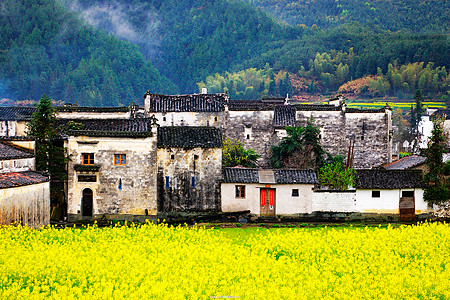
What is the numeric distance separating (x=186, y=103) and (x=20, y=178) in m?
24.8

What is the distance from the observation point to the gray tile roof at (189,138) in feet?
129

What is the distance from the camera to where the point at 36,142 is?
3825cm

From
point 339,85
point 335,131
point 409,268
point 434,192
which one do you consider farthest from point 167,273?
point 339,85

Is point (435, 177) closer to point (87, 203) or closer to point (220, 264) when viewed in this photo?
point (220, 264)

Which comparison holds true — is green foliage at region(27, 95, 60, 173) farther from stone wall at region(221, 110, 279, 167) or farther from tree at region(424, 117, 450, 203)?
tree at region(424, 117, 450, 203)

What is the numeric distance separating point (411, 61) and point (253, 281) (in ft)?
431

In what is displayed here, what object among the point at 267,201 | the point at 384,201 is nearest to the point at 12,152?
the point at 267,201

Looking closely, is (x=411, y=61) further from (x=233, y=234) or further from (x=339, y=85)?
(x=233, y=234)

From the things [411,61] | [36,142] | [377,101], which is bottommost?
[36,142]

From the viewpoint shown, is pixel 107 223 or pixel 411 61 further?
pixel 411 61

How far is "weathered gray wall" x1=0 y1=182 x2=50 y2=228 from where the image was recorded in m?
29.2

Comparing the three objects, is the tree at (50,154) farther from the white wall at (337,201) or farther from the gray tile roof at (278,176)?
the white wall at (337,201)

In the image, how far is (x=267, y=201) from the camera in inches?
1553

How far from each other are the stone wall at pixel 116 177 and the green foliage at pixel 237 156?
892 cm
